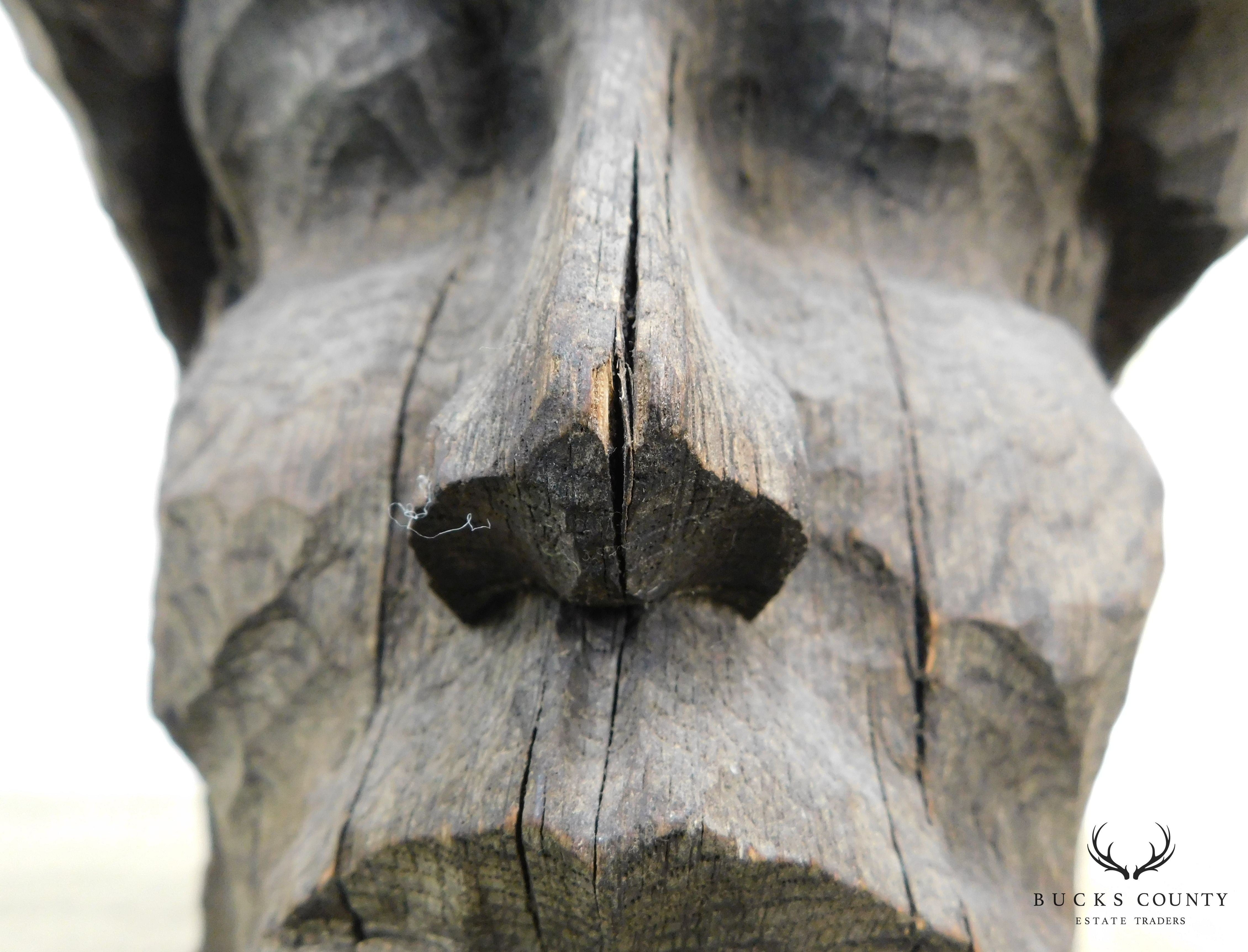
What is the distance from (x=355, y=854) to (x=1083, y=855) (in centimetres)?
129

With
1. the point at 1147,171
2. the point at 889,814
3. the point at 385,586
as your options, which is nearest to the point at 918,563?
the point at 889,814

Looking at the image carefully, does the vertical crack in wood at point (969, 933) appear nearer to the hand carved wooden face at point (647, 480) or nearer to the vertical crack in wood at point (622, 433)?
the hand carved wooden face at point (647, 480)

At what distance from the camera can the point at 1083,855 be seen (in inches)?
61.5

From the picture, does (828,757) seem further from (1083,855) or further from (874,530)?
(1083,855)

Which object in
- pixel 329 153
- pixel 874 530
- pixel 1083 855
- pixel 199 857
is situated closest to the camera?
pixel 874 530

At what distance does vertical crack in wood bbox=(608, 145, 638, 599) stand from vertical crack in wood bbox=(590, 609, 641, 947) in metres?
0.06

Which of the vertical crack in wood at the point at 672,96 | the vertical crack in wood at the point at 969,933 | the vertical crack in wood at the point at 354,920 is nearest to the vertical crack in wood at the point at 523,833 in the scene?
the vertical crack in wood at the point at 354,920

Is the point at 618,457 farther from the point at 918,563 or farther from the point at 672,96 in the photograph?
the point at 672,96

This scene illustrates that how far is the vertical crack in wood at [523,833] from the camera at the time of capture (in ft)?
1.94

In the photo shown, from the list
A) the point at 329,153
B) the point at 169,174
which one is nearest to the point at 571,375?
the point at 329,153

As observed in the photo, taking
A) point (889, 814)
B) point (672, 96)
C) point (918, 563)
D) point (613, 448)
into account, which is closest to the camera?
point (613, 448)

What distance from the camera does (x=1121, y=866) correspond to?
3.01 feet

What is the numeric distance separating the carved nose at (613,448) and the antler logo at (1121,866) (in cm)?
40

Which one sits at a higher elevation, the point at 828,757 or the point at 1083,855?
the point at 828,757
